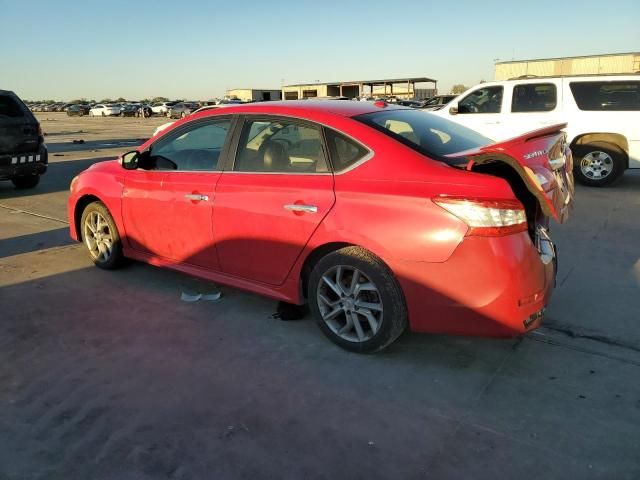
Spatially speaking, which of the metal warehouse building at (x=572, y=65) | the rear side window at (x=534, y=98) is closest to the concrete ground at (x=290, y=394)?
the rear side window at (x=534, y=98)

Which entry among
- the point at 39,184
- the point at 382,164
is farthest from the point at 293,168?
the point at 39,184

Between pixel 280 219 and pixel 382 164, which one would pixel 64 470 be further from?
pixel 382 164

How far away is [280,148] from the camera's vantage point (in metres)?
3.71

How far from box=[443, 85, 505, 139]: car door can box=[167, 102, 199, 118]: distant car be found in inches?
1762

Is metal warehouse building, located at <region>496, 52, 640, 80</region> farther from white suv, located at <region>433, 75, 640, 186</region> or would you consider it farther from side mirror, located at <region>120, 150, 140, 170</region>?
side mirror, located at <region>120, 150, 140, 170</region>

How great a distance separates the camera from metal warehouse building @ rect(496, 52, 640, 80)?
35.3m

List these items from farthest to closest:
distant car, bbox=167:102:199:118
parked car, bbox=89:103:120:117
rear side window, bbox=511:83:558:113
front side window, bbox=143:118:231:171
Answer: parked car, bbox=89:103:120:117 → distant car, bbox=167:102:199:118 → rear side window, bbox=511:83:558:113 → front side window, bbox=143:118:231:171

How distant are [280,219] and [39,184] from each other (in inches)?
354

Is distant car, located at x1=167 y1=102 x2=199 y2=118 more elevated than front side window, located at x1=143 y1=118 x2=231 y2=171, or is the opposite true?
distant car, located at x1=167 y1=102 x2=199 y2=118

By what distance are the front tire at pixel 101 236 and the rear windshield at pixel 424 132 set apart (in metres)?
2.74

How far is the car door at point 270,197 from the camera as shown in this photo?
3.41 m

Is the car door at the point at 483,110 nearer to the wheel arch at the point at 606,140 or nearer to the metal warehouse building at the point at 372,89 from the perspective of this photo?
the wheel arch at the point at 606,140

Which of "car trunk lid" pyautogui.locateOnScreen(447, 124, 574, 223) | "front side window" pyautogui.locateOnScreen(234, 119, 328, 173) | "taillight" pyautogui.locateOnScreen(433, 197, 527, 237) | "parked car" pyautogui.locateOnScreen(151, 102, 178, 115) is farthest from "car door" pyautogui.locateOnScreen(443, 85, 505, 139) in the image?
"parked car" pyautogui.locateOnScreen(151, 102, 178, 115)

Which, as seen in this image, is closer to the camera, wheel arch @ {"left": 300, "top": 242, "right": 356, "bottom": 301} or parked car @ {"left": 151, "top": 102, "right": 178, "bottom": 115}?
wheel arch @ {"left": 300, "top": 242, "right": 356, "bottom": 301}
